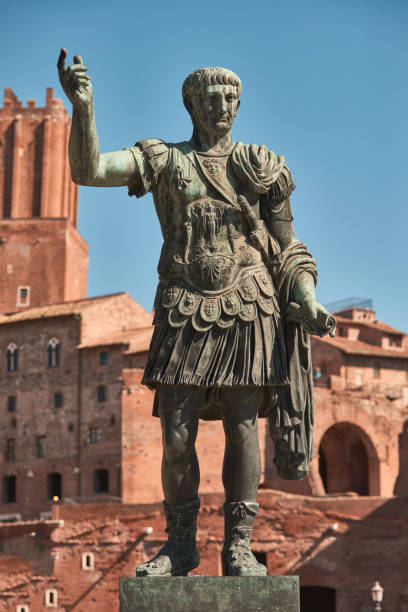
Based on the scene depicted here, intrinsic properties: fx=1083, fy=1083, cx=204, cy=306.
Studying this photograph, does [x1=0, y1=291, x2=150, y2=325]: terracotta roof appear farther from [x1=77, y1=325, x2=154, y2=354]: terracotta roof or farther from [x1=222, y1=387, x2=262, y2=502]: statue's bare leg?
[x1=222, y1=387, x2=262, y2=502]: statue's bare leg

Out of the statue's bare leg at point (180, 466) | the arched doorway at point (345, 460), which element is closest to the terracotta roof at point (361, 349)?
the arched doorway at point (345, 460)

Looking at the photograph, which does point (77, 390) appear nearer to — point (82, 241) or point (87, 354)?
point (87, 354)

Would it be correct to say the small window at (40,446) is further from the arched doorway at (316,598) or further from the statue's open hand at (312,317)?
the statue's open hand at (312,317)

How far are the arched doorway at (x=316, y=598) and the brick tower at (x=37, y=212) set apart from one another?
2685 centimetres

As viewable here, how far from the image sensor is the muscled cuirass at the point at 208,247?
6277 millimetres

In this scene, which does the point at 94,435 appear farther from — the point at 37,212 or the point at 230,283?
the point at 230,283

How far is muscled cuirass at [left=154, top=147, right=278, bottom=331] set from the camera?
6.28 meters

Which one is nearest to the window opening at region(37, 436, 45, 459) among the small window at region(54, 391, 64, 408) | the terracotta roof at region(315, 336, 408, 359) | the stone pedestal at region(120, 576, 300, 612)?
the small window at region(54, 391, 64, 408)

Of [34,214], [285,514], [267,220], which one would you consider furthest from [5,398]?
[267,220]

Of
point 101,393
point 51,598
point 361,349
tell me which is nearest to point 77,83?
point 51,598

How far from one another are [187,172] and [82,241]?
217 ft

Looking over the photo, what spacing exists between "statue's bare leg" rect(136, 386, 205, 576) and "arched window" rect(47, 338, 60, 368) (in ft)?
169

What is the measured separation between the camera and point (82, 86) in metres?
5.98

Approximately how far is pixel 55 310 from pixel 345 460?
1756 cm
